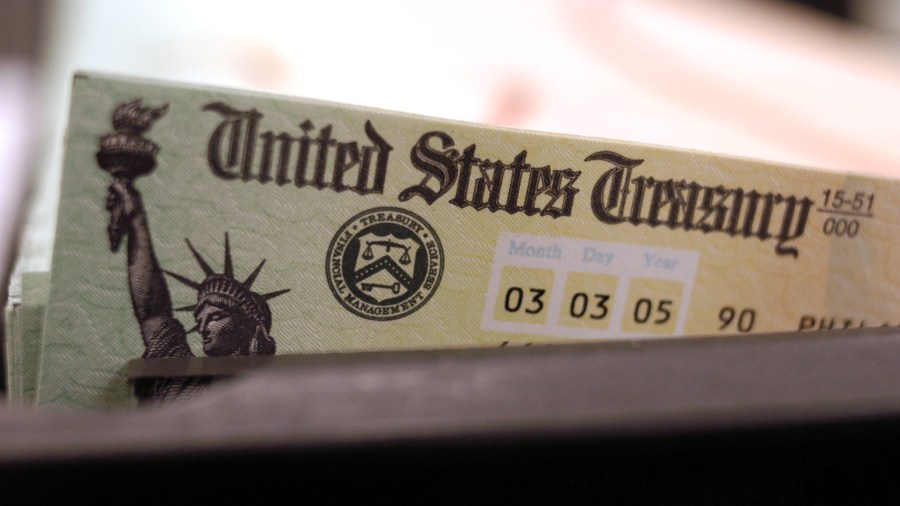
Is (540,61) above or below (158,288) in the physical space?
above

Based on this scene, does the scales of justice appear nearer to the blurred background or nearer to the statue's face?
the statue's face

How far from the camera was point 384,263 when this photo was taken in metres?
0.35

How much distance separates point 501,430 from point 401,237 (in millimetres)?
179

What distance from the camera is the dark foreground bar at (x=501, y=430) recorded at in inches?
6.9

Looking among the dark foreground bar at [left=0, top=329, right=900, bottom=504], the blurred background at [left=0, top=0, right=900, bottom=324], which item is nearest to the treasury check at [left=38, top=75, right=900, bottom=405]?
the dark foreground bar at [left=0, top=329, right=900, bottom=504]

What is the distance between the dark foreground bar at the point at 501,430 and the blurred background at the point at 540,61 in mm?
778

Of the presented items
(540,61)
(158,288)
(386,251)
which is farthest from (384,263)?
(540,61)

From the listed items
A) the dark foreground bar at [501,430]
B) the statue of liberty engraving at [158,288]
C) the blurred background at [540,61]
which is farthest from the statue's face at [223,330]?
the blurred background at [540,61]

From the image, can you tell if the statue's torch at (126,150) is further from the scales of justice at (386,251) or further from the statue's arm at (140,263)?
the scales of justice at (386,251)

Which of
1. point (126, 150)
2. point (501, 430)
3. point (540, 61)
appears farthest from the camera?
point (540, 61)

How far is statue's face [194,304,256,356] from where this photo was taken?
333mm

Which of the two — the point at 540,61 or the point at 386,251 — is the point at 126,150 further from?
the point at 540,61

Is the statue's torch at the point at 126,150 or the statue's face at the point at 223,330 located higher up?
the statue's torch at the point at 126,150

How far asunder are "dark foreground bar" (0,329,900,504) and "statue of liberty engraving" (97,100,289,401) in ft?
0.42
